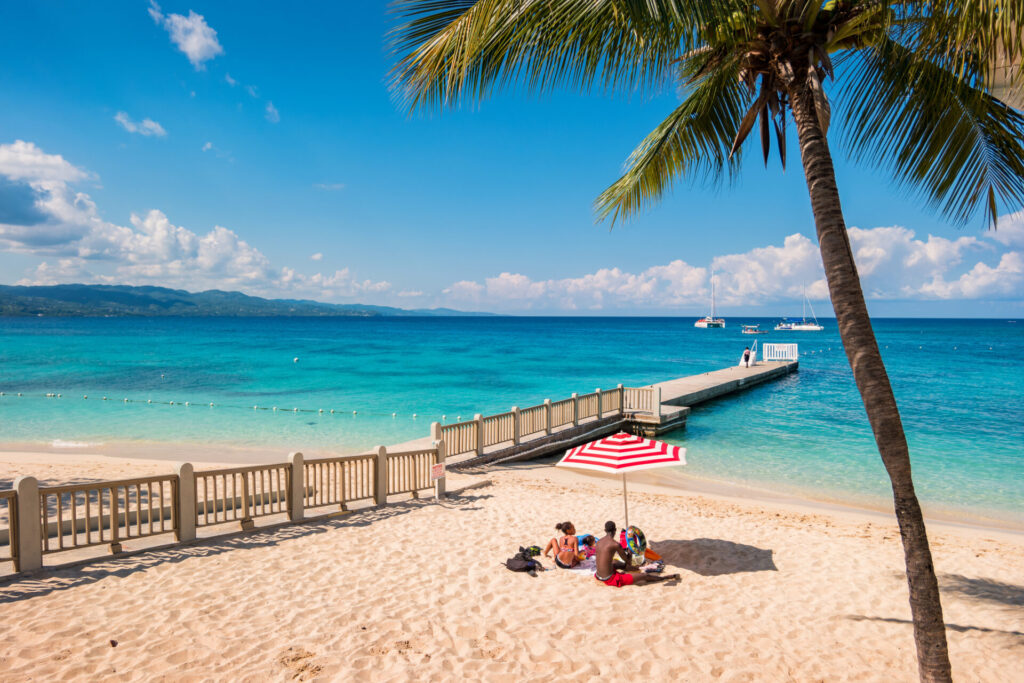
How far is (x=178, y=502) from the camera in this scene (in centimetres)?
765

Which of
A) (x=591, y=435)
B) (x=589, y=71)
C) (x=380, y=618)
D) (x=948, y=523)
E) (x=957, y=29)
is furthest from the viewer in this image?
(x=591, y=435)

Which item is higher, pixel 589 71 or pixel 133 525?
pixel 589 71

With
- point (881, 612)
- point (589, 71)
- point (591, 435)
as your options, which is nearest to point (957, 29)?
point (589, 71)

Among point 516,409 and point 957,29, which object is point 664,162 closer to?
point 957,29

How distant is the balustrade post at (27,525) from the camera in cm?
638

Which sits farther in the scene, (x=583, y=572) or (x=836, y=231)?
(x=583, y=572)

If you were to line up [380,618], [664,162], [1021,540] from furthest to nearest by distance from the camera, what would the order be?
[1021,540]
[664,162]
[380,618]

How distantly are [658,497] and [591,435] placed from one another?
6629 millimetres

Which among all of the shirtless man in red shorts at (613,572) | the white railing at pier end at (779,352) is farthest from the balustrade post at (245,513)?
the white railing at pier end at (779,352)

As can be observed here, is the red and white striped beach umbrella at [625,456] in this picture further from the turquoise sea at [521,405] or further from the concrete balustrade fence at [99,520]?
the turquoise sea at [521,405]

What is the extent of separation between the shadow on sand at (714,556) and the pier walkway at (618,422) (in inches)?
218

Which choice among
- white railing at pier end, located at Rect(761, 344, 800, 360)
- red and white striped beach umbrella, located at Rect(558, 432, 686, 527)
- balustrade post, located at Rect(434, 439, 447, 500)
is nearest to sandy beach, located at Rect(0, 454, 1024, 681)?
balustrade post, located at Rect(434, 439, 447, 500)

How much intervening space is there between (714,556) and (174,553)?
764cm

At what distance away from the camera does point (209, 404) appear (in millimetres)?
28641
